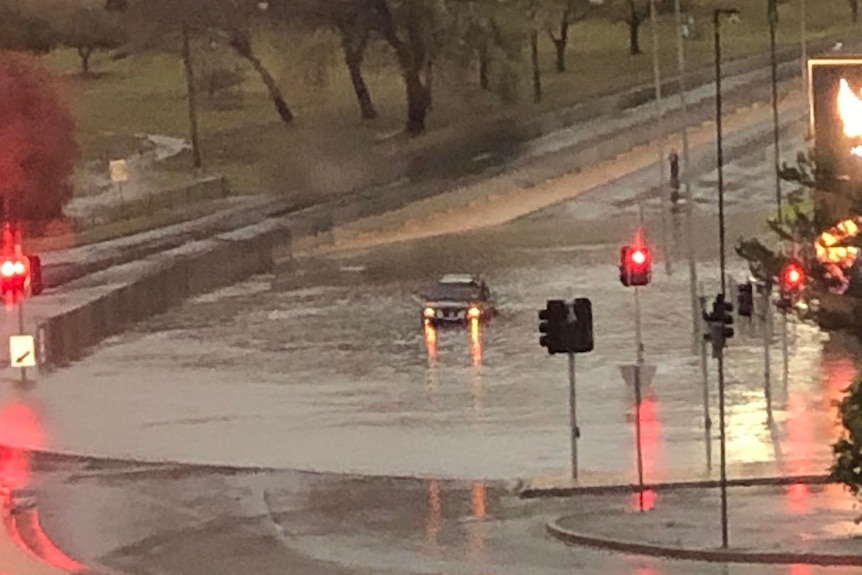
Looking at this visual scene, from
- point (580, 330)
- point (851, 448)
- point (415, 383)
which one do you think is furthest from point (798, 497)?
point (415, 383)

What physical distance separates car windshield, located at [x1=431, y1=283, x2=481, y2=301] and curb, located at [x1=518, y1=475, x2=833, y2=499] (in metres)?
27.5

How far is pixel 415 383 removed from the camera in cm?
4681

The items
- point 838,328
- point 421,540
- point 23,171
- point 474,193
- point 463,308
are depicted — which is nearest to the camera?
point 838,328

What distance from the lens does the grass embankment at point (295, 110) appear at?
9562 centimetres

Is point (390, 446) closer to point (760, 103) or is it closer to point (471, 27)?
point (471, 27)

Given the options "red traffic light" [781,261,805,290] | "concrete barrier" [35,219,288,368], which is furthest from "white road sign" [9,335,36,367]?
"red traffic light" [781,261,805,290]

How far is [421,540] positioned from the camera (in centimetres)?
2684

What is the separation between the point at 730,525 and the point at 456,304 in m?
31.8

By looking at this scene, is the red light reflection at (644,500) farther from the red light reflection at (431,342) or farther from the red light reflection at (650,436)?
the red light reflection at (431,342)

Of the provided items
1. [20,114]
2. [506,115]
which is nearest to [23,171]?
[20,114]

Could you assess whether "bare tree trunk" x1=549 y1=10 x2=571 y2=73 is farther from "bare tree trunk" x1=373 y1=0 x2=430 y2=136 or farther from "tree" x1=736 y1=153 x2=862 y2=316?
"tree" x1=736 y1=153 x2=862 y2=316

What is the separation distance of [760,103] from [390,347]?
2075 inches

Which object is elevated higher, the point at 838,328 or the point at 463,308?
the point at 838,328

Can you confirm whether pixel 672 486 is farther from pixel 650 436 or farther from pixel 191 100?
pixel 191 100
